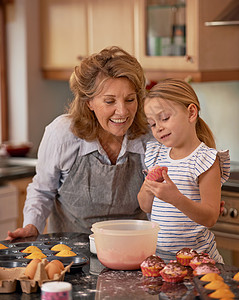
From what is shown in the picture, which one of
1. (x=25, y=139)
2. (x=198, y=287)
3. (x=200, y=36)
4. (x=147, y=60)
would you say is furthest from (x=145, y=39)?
(x=198, y=287)

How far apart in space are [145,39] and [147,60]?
0.12m

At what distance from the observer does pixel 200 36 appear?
319cm

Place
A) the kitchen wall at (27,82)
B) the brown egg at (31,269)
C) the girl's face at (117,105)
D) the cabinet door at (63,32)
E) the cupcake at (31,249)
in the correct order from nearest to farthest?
the brown egg at (31,269), the cupcake at (31,249), the girl's face at (117,105), the cabinet door at (63,32), the kitchen wall at (27,82)

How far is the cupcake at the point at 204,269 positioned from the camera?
1495 millimetres

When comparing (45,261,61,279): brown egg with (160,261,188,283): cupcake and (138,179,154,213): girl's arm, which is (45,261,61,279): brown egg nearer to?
(160,261,188,283): cupcake

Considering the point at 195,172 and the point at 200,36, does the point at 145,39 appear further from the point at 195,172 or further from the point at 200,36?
the point at 195,172

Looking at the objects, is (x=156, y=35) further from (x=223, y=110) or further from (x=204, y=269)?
(x=204, y=269)

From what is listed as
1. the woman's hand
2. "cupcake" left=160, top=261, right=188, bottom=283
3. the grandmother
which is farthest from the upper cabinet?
"cupcake" left=160, top=261, right=188, bottom=283

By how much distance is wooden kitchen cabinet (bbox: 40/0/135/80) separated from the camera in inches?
140

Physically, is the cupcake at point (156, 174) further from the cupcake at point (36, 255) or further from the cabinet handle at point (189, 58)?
the cabinet handle at point (189, 58)

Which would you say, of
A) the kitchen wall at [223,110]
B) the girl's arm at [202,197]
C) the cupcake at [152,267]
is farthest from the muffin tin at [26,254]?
the kitchen wall at [223,110]

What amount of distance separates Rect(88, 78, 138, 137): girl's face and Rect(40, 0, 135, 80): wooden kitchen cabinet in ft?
4.78

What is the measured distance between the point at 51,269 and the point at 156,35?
2182 millimetres

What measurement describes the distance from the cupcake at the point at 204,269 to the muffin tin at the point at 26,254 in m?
0.31
